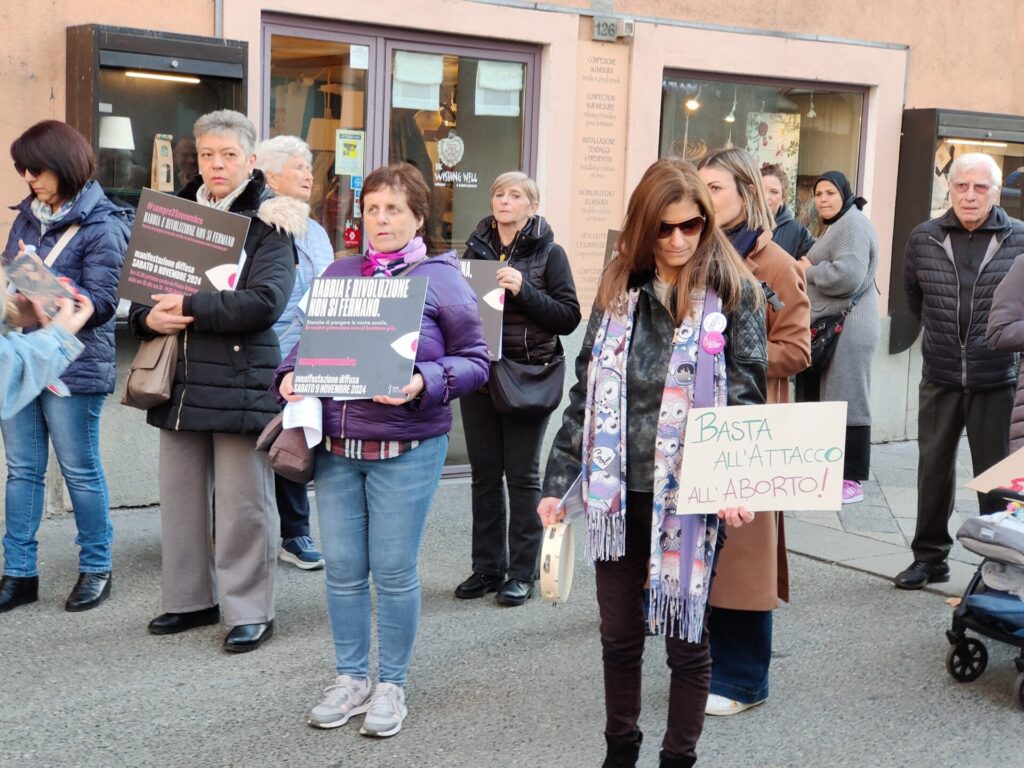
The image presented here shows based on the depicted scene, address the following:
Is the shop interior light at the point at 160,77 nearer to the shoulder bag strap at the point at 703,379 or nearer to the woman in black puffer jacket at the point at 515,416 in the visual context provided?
the woman in black puffer jacket at the point at 515,416

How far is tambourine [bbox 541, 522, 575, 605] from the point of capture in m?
3.66

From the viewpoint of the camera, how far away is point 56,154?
5.41m

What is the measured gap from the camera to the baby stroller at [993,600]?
4.79 metres

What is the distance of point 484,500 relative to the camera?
5.97 m

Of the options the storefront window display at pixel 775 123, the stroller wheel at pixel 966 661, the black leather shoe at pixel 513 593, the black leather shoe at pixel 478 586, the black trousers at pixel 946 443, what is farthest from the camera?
the storefront window display at pixel 775 123

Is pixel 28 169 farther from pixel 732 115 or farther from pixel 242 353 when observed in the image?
pixel 732 115

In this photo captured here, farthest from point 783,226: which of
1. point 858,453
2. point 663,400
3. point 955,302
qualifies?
point 663,400

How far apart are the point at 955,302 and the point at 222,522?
3.51m

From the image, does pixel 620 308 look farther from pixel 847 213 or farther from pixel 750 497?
pixel 847 213

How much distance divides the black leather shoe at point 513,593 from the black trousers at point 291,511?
120cm

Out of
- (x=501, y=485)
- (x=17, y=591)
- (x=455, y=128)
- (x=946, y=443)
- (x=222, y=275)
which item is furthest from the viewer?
(x=455, y=128)

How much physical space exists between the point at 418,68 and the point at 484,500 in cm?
338

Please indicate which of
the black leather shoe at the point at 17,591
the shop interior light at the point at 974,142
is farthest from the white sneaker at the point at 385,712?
the shop interior light at the point at 974,142

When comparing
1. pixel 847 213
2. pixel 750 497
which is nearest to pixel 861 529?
pixel 847 213
